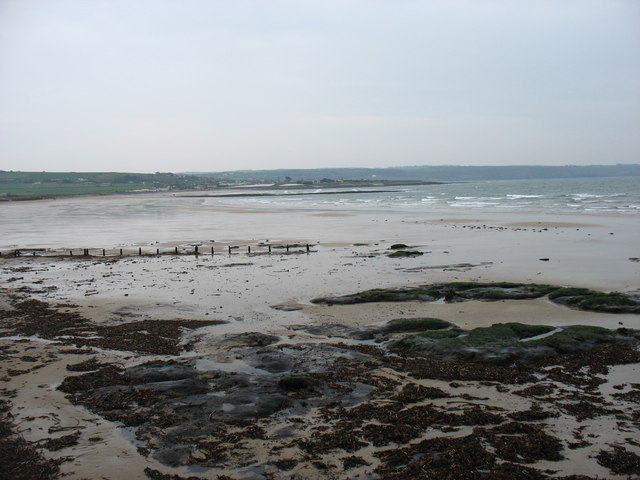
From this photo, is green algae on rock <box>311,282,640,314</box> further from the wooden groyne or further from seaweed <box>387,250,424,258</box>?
the wooden groyne

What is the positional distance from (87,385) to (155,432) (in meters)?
2.57

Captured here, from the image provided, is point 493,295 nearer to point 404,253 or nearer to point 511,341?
point 511,341

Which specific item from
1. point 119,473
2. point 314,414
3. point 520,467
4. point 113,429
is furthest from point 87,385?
point 520,467

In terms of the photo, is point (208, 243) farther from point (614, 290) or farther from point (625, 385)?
point (625, 385)

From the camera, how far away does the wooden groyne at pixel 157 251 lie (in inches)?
1228

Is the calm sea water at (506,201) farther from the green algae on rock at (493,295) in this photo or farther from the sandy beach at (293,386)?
the sandy beach at (293,386)

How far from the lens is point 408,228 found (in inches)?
1791

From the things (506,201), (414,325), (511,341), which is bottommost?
(414,325)

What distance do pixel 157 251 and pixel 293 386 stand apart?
76.5ft

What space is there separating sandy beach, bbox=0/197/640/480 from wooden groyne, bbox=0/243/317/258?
7.57 meters

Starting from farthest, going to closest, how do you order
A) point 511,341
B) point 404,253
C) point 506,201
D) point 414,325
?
1. point 506,201
2. point 404,253
3. point 414,325
4. point 511,341

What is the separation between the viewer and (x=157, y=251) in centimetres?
3166


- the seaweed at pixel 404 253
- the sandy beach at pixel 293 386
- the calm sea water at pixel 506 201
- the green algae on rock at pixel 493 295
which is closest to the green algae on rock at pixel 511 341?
the sandy beach at pixel 293 386

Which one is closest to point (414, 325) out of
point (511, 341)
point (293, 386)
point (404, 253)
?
point (511, 341)
